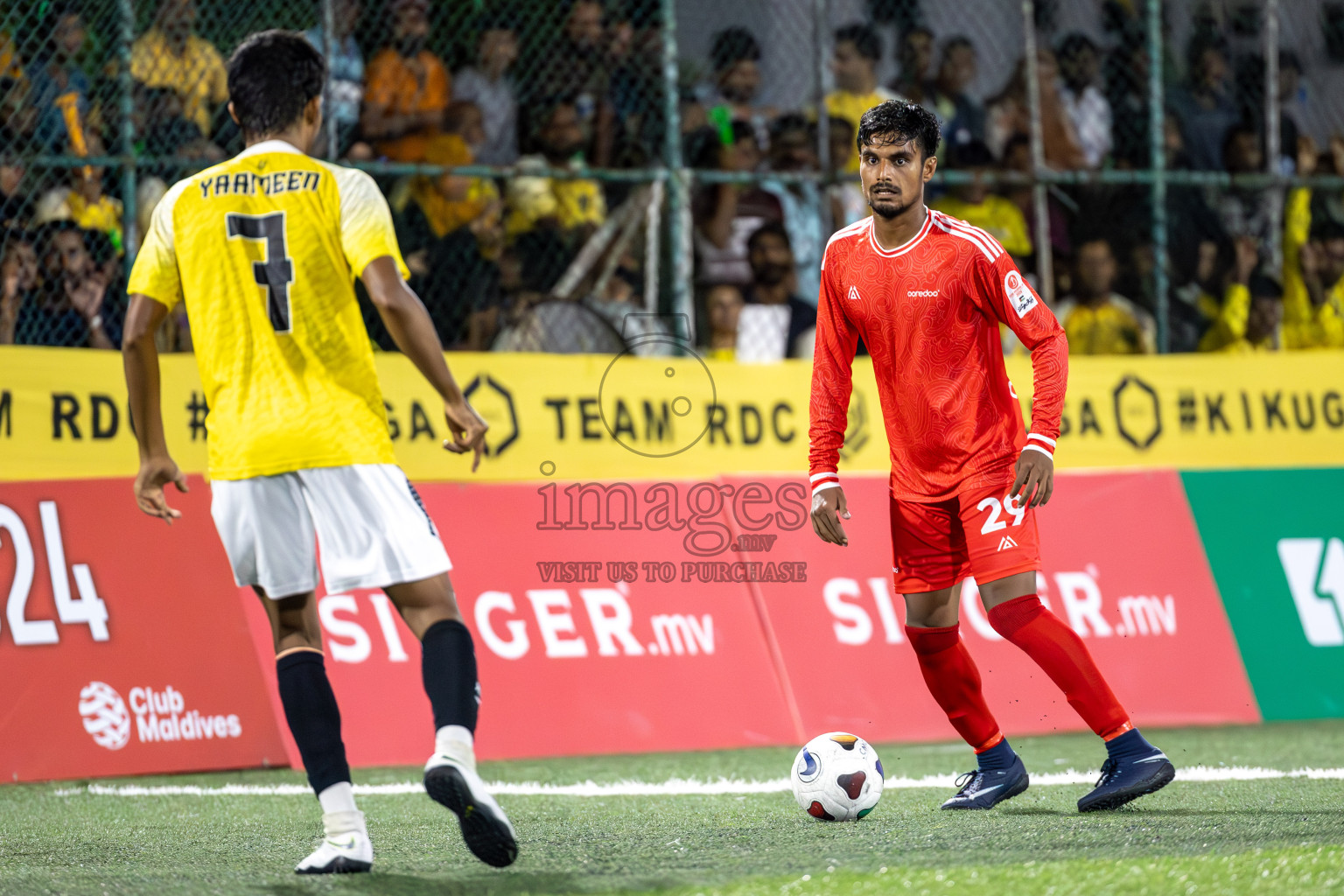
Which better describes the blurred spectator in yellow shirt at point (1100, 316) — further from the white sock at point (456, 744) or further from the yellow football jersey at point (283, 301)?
the white sock at point (456, 744)

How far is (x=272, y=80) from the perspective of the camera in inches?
159

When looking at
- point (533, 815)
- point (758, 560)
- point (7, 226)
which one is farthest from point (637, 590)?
point (7, 226)

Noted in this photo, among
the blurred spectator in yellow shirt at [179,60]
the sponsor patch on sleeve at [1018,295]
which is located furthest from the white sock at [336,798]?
the blurred spectator in yellow shirt at [179,60]

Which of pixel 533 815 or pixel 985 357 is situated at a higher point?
pixel 985 357

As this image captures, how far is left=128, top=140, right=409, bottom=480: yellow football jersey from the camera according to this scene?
397 cm

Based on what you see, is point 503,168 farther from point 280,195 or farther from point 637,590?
point 280,195

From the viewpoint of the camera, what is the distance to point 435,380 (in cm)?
391

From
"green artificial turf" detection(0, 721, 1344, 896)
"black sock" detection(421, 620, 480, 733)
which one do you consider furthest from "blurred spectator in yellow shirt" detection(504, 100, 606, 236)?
"black sock" detection(421, 620, 480, 733)

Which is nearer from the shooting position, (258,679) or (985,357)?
(985,357)

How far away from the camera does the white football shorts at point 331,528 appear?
395 cm

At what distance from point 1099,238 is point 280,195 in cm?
784

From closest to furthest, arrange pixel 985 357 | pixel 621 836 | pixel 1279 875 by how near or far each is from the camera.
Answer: pixel 1279 875 < pixel 621 836 < pixel 985 357

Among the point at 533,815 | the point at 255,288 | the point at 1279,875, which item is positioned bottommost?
the point at 533,815

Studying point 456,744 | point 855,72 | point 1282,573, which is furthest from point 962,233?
point 855,72
